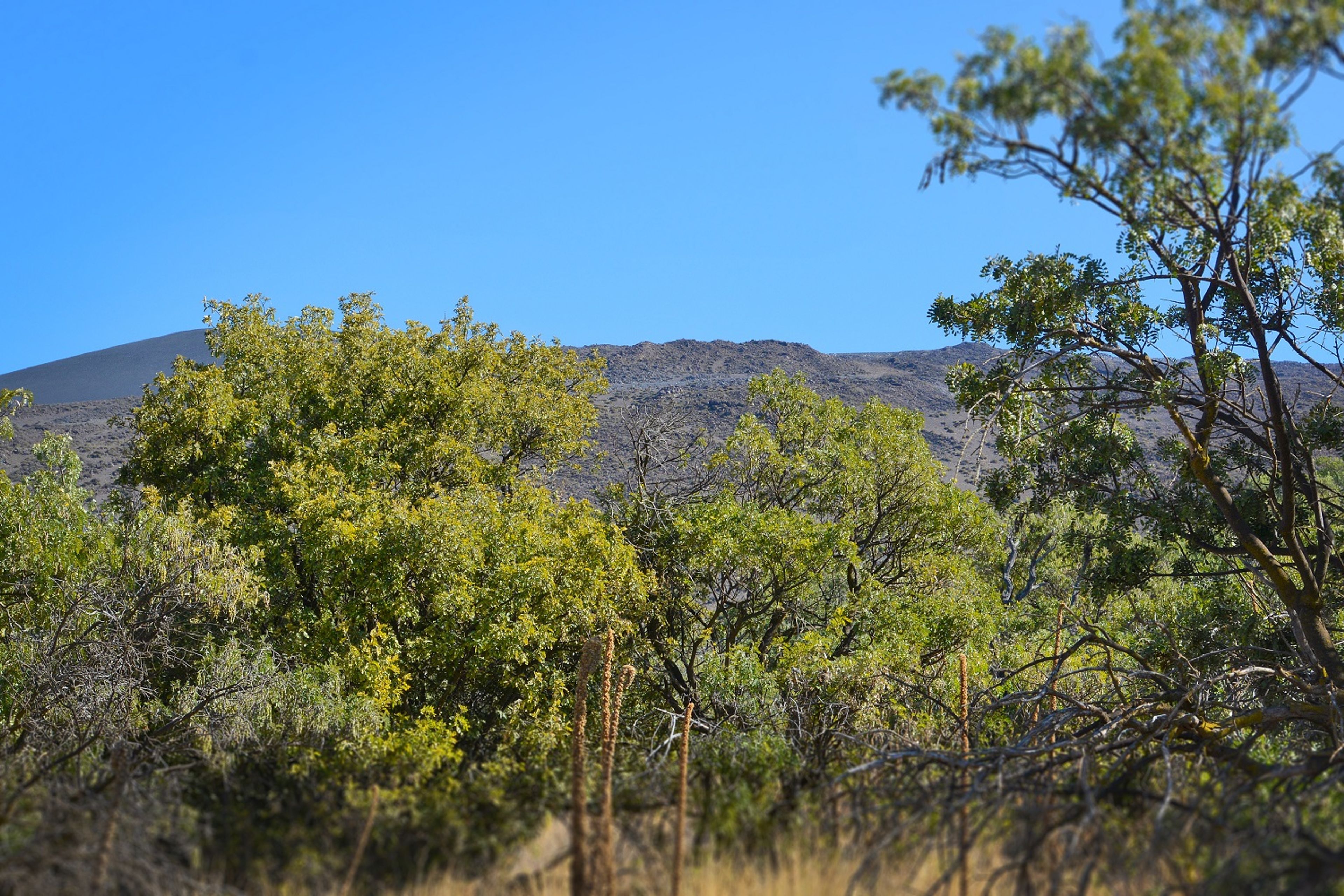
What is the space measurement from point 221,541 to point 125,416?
896cm

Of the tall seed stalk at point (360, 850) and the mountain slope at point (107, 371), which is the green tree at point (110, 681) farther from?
the mountain slope at point (107, 371)

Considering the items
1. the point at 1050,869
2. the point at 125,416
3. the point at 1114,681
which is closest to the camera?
the point at 1050,869

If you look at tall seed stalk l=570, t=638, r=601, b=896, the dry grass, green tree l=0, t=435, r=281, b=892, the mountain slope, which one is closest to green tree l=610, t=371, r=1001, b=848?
tall seed stalk l=570, t=638, r=601, b=896

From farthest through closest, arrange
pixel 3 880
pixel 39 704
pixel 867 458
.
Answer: pixel 867 458 → pixel 39 704 → pixel 3 880

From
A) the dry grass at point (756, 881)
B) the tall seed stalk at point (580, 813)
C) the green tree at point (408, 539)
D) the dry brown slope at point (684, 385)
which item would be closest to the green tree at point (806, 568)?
the green tree at point (408, 539)

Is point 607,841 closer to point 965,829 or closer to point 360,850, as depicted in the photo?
point 360,850

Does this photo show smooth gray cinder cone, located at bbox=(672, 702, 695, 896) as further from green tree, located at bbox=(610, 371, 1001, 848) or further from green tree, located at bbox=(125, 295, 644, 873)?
green tree, located at bbox=(610, 371, 1001, 848)

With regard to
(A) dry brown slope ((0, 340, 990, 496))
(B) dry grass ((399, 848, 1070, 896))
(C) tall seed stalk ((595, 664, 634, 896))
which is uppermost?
(A) dry brown slope ((0, 340, 990, 496))

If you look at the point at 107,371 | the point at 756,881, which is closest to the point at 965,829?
the point at 756,881

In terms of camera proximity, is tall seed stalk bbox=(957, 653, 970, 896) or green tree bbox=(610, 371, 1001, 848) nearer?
tall seed stalk bbox=(957, 653, 970, 896)

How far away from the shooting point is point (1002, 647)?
15836mm

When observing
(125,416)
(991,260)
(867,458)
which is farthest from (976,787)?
(125,416)

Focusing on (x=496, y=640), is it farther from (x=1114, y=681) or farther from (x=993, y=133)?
(x=993, y=133)

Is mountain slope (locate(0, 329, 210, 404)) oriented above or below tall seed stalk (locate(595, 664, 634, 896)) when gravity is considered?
above
